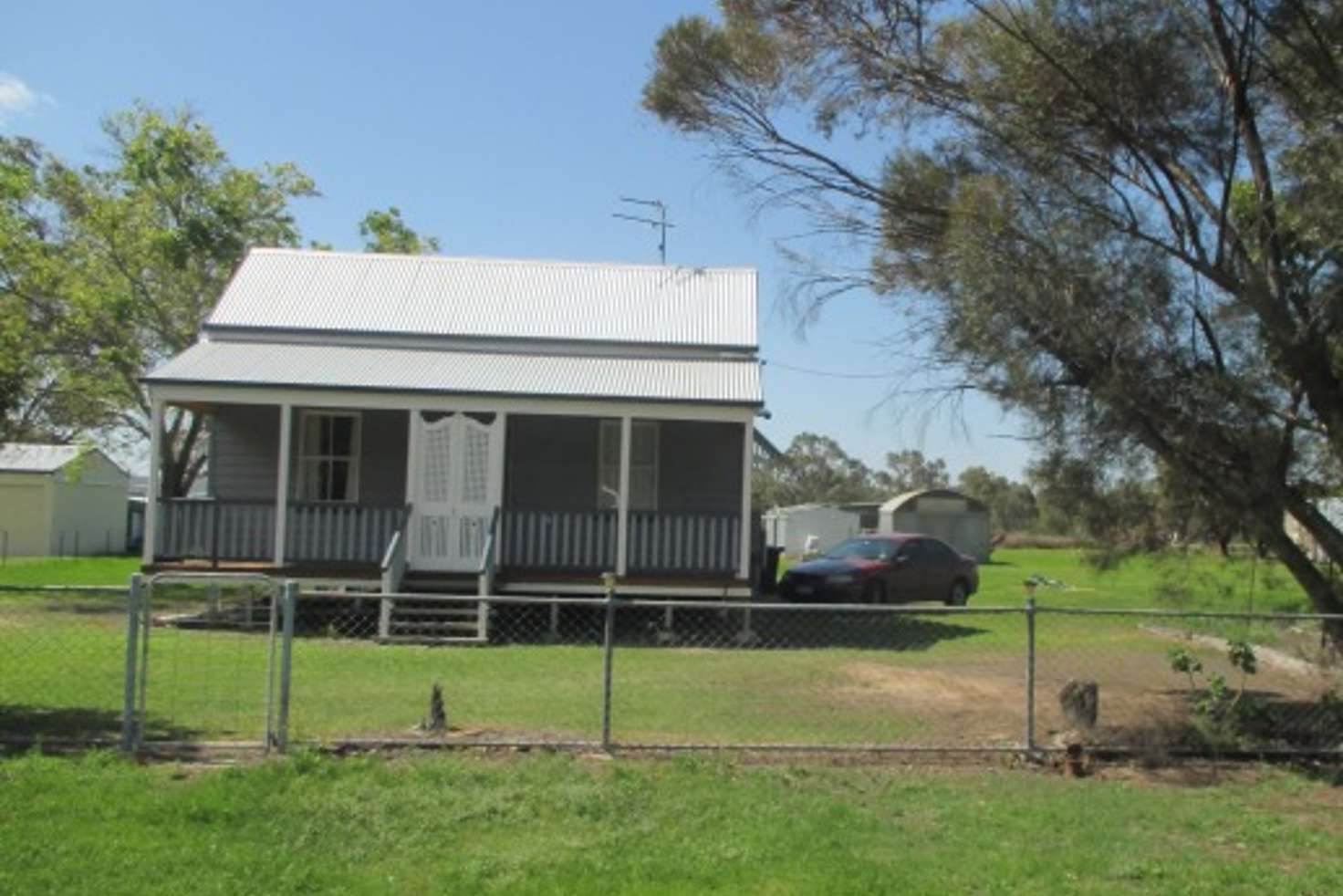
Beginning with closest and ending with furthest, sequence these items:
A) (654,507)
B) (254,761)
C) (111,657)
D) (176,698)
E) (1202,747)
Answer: (254,761), (1202,747), (176,698), (111,657), (654,507)

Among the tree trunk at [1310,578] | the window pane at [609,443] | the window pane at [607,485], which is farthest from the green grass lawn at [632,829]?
the window pane at [609,443]

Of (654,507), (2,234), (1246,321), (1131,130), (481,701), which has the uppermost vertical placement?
(2,234)

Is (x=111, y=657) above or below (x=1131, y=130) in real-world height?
below

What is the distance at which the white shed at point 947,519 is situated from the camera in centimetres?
4538

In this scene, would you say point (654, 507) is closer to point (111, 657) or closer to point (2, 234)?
point (111, 657)

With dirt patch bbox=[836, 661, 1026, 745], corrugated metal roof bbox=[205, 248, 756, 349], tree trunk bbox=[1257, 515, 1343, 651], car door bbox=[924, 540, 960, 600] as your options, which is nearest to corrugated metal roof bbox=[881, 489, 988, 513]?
car door bbox=[924, 540, 960, 600]

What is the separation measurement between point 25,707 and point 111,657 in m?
3.03

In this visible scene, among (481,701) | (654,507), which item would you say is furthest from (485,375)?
(481,701)

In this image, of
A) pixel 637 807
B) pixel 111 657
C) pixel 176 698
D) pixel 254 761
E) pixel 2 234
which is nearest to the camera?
pixel 637 807

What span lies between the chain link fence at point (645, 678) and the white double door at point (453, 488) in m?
1.10

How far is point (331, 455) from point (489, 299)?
11.8 ft

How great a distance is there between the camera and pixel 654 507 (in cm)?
1978

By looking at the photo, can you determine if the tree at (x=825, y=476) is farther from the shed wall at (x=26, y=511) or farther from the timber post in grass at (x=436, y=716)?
the timber post in grass at (x=436, y=716)

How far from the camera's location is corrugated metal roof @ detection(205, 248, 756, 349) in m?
20.0
